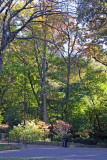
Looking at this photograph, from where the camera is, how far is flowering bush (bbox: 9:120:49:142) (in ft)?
82.9

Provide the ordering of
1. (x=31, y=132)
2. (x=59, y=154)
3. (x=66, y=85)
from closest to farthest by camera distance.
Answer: (x=59, y=154) → (x=31, y=132) → (x=66, y=85)

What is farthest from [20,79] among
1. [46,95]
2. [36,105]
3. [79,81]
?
[79,81]

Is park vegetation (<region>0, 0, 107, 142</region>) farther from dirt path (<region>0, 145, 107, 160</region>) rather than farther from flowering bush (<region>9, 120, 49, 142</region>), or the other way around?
dirt path (<region>0, 145, 107, 160</region>)

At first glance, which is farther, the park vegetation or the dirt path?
the park vegetation

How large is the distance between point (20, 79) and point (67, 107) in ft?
34.4

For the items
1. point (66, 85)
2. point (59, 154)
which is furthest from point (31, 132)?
point (59, 154)

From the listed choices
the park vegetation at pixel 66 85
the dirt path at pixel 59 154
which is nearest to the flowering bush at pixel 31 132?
the park vegetation at pixel 66 85

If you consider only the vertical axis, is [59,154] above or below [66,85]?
below

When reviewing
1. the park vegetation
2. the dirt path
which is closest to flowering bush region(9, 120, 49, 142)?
the park vegetation

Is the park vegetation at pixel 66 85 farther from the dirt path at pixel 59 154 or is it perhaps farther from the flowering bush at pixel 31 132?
the dirt path at pixel 59 154

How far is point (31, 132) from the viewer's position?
25375mm

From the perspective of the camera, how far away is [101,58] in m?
27.7

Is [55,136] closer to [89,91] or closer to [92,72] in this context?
[89,91]

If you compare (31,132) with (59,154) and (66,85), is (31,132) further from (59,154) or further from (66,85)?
(59,154)
